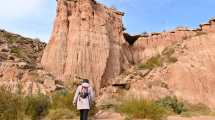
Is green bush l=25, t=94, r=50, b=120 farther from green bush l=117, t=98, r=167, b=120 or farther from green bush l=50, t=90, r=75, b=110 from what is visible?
green bush l=117, t=98, r=167, b=120

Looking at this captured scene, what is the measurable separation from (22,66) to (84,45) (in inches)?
292

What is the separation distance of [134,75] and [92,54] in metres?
7.18

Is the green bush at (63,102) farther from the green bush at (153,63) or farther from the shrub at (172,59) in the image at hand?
A: the green bush at (153,63)

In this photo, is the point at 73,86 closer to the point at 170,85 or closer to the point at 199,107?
the point at 170,85

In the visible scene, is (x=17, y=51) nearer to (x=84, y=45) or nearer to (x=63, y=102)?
(x=84, y=45)

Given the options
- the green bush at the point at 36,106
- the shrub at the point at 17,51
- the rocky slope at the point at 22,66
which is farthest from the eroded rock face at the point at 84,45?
→ the green bush at the point at 36,106

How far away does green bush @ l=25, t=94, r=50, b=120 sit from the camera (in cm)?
1889

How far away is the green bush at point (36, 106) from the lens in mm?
18891

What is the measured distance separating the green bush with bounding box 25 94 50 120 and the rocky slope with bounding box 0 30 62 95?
37.0ft

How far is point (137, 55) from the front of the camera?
4978 cm

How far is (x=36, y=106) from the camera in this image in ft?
66.6

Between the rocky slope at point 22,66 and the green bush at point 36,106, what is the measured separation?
11.3m

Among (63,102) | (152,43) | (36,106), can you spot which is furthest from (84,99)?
(152,43)

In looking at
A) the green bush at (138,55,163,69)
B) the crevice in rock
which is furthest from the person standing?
the crevice in rock
